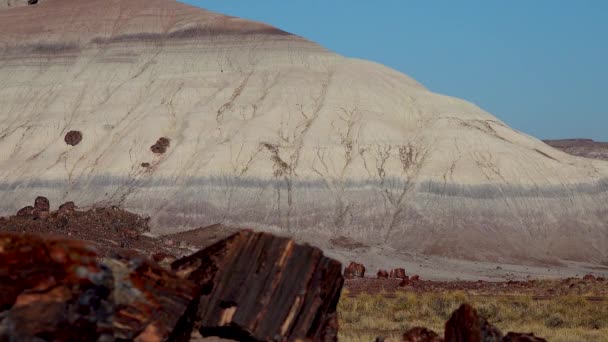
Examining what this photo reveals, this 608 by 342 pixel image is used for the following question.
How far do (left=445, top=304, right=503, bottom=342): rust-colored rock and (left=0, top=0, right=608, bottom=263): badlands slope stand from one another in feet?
165

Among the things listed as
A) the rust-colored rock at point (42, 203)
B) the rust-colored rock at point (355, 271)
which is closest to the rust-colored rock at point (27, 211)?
the rust-colored rock at point (42, 203)

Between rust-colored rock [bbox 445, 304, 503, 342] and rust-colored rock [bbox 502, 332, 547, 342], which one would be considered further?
rust-colored rock [bbox 502, 332, 547, 342]

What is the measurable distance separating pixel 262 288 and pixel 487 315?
14708 mm

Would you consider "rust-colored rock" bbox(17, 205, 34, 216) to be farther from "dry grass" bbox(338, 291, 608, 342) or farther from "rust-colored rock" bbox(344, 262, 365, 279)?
"dry grass" bbox(338, 291, 608, 342)

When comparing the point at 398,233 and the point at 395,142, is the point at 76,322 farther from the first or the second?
the point at 395,142

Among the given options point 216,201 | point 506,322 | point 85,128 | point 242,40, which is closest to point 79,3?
point 242,40

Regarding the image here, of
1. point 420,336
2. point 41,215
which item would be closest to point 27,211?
point 41,215

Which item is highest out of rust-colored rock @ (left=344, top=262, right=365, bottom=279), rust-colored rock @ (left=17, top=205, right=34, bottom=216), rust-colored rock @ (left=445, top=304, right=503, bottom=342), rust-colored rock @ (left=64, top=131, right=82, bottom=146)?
rust-colored rock @ (left=64, top=131, right=82, bottom=146)

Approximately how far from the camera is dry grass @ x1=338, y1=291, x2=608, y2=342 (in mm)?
21281

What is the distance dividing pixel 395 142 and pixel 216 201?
48.7ft

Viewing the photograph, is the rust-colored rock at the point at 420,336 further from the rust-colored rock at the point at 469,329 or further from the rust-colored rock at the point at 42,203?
the rust-colored rock at the point at 42,203

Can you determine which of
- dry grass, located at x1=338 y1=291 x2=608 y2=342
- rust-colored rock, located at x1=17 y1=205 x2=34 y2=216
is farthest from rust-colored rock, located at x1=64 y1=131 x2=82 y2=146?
dry grass, located at x1=338 y1=291 x2=608 y2=342

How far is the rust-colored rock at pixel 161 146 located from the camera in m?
75.1

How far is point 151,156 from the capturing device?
2936 inches
